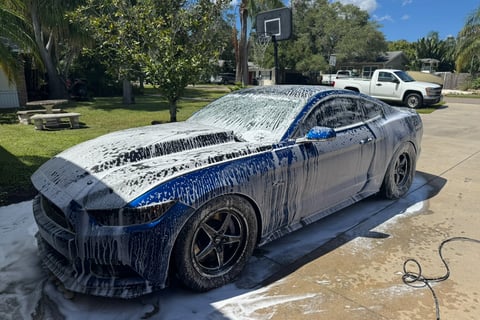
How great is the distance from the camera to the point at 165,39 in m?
7.47

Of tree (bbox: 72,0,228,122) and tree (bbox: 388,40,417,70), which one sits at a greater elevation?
tree (bbox: 388,40,417,70)

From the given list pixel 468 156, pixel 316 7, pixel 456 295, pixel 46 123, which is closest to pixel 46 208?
pixel 456 295

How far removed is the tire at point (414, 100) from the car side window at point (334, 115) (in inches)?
552

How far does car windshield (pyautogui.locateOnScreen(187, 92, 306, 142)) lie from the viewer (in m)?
3.34

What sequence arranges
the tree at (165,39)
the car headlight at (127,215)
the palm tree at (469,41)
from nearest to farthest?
the car headlight at (127,215)
the tree at (165,39)
the palm tree at (469,41)

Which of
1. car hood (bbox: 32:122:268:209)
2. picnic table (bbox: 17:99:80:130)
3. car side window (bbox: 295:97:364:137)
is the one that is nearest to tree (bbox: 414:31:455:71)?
picnic table (bbox: 17:99:80:130)

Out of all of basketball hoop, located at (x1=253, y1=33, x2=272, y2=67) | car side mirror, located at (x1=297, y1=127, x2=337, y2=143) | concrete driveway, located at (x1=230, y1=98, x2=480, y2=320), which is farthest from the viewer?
basketball hoop, located at (x1=253, y1=33, x2=272, y2=67)

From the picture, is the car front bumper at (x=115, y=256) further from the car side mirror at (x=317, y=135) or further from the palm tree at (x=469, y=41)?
the palm tree at (x=469, y=41)

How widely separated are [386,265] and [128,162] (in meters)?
2.40

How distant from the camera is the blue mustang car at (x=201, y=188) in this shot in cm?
233

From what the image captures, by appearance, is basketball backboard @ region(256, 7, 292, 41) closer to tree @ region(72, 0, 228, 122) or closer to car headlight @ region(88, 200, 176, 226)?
tree @ region(72, 0, 228, 122)

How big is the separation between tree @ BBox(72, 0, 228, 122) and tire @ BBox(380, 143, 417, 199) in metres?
4.71

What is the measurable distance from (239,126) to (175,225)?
4.83ft

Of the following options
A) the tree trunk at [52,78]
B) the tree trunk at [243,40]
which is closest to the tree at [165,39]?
the tree trunk at [52,78]
